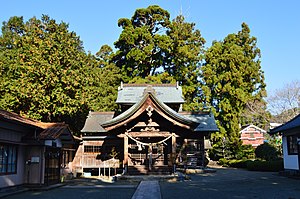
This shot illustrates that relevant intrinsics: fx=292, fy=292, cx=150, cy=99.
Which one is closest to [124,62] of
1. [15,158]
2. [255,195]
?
[15,158]

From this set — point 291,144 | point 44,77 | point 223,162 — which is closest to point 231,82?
point 223,162

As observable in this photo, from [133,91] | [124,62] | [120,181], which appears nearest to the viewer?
[120,181]

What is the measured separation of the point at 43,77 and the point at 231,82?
22.5 metres

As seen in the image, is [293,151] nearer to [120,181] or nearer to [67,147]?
[120,181]

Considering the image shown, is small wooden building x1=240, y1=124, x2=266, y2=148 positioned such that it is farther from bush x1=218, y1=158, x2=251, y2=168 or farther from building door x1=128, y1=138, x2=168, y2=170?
building door x1=128, y1=138, x2=168, y2=170

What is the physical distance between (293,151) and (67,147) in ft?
49.6

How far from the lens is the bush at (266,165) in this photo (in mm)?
23359

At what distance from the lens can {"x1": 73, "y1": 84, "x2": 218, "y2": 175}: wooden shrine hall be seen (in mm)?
18641

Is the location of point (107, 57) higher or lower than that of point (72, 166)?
higher

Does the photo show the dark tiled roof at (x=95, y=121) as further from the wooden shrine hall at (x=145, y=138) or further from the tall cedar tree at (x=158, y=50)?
the tall cedar tree at (x=158, y=50)

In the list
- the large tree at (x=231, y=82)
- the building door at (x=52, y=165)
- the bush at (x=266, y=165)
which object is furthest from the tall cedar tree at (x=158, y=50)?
the building door at (x=52, y=165)

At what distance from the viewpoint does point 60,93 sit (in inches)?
883

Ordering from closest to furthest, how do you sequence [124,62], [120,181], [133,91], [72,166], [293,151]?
[120,181] → [293,151] → [72,166] → [133,91] → [124,62]

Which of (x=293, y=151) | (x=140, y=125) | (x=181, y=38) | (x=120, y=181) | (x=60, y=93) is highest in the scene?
A: (x=181, y=38)
